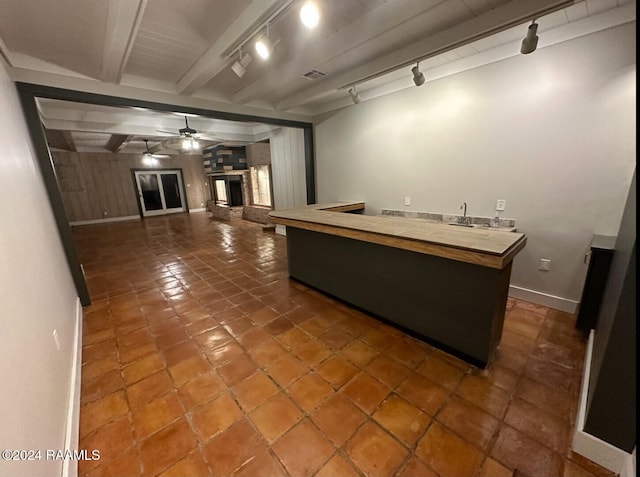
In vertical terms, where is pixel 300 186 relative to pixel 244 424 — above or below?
above

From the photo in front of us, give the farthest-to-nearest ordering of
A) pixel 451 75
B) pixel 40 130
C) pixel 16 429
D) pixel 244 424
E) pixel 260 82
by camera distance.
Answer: pixel 260 82 < pixel 451 75 < pixel 40 130 < pixel 244 424 < pixel 16 429

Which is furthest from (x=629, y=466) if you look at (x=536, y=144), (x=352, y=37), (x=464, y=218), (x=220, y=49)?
(x=220, y=49)

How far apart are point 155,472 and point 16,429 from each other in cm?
70

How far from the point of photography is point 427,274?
206cm

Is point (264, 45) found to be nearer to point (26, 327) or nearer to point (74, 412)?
point (26, 327)

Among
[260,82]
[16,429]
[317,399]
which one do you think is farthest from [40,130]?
[317,399]

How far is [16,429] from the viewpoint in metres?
0.89

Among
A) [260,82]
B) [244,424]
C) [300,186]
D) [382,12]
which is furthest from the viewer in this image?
[300,186]

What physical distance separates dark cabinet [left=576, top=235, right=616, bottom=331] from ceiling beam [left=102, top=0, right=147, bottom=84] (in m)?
3.84

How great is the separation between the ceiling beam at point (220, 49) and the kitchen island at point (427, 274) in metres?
1.69

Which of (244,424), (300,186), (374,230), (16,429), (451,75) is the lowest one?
(244,424)

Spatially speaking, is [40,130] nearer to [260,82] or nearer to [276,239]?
[260,82]

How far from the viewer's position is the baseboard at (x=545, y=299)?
8.57 ft

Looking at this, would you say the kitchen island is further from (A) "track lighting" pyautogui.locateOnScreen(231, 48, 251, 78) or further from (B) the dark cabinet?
(A) "track lighting" pyautogui.locateOnScreen(231, 48, 251, 78)
